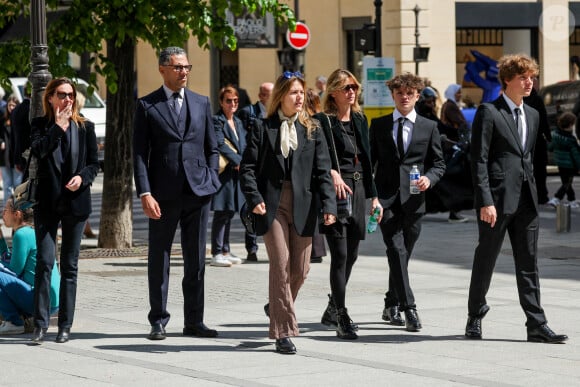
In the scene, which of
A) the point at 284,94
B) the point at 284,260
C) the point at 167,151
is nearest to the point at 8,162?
the point at 167,151

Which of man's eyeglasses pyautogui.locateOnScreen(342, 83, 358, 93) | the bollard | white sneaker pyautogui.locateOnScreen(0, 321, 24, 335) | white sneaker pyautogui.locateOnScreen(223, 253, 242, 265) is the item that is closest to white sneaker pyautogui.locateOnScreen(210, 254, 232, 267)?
white sneaker pyautogui.locateOnScreen(223, 253, 242, 265)

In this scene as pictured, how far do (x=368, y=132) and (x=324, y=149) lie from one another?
2.65ft

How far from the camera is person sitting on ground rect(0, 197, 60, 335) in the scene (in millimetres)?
10266

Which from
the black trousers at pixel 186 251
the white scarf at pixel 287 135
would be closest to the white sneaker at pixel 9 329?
the black trousers at pixel 186 251

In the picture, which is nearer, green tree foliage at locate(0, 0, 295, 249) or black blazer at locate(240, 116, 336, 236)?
black blazer at locate(240, 116, 336, 236)

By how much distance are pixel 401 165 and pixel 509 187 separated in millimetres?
1024

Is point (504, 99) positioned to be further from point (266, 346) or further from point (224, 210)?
point (224, 210)

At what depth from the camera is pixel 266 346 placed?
9.52 m

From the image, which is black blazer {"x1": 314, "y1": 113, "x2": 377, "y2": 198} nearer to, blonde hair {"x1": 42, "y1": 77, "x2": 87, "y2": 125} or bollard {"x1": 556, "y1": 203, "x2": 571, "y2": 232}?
blonde hair {"x1": 42, "y1": 77, "x2": 87, "y2": 125}

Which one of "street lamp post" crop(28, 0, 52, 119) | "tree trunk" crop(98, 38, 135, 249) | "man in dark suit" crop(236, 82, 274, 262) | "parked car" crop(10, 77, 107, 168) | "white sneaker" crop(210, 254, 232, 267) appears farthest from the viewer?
"parked car" crop(10, 77, 107, 168)

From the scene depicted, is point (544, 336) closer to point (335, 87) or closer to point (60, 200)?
point (335, 87)

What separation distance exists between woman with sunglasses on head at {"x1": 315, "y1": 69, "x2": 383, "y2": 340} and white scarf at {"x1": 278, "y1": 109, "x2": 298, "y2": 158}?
482 mm

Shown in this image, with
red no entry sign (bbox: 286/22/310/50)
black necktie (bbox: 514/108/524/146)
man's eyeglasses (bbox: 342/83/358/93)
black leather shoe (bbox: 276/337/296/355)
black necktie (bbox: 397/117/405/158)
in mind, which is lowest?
black leather shoe (bbox: 276/337/296/355)

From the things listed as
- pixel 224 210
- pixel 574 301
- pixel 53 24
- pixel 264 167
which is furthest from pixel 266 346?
pixel 53 24
